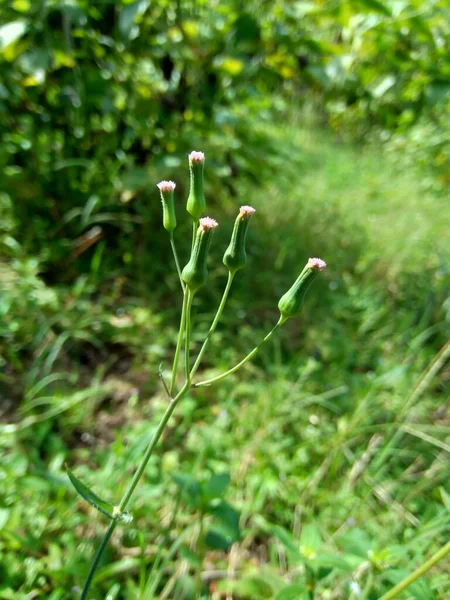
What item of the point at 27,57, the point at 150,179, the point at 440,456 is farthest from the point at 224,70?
the point at 440,456

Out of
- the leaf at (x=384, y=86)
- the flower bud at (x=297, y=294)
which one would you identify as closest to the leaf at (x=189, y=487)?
the flower bud at (x=297, y=294)

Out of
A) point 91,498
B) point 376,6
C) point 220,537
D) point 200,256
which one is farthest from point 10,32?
point 220,537

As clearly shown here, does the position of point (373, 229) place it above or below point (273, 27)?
below

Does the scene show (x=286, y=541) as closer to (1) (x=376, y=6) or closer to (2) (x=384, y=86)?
(1) (x=376, y=6)

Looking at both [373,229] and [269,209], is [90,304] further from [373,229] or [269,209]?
[373,229]

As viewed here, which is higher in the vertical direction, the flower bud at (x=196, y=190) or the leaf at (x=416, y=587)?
the flower bud at (x=196, y=190)

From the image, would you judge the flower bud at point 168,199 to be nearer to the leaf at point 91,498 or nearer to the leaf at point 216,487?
the leaf at point 91,498

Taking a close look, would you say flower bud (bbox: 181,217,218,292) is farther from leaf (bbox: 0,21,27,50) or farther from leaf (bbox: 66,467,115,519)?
leaf (bbox: 0,21,27,50)
